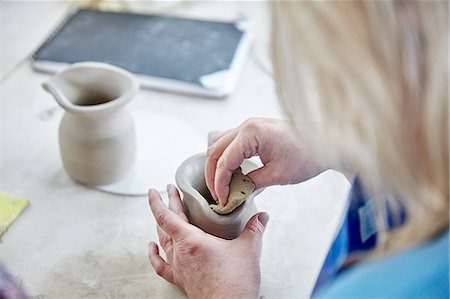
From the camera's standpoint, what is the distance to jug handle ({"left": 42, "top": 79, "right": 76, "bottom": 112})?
911mm

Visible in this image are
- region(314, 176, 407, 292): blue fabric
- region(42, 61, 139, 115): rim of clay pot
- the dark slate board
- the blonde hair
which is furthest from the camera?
the dark slate board

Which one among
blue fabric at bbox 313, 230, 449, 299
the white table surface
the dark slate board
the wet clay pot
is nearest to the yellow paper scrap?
the white table surface

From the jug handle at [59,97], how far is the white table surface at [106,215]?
0.54 feet

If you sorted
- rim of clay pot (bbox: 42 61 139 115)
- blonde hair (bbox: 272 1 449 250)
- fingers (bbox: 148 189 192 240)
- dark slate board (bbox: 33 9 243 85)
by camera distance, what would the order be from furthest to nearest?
dark slate board (bbox: 33 9 243 85)
rim of clay pot (bbox: 42 61 139 115)
fingers (bbox: 148 189 192 240)
blonde hair (bbox: 272 1 449 250)

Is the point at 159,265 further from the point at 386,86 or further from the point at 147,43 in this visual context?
the point at 147,43

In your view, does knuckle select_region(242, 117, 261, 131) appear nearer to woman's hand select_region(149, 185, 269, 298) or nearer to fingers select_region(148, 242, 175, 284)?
woman's hand select_region(149, 185, 269, 298)

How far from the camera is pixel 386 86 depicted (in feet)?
1.77

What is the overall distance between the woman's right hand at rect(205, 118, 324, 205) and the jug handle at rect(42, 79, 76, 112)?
23 centimetres

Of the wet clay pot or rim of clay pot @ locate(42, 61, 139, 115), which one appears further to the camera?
rim of clay pot @ locate(42, 61, 139, 115)

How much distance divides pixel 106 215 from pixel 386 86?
1.86ft

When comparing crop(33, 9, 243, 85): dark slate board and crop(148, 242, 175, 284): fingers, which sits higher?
crop(33, 9, 243, 85): dark slate board

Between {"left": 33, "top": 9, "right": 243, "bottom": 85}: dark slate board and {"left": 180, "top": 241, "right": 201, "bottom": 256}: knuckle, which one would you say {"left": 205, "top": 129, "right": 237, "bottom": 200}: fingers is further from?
{"left": 33, "top": 9, "right": 243, "bottom": 85}: dark slate board

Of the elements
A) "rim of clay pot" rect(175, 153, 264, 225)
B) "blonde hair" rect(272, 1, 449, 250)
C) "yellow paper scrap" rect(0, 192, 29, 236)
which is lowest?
"yellow paper scrap" rect(0, 192, 29, 236)

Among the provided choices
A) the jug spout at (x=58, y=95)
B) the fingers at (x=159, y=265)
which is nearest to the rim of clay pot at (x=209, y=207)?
the fingers at (x=159, y=265)
